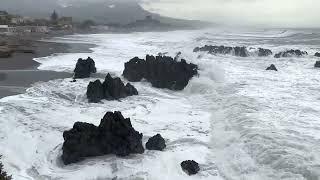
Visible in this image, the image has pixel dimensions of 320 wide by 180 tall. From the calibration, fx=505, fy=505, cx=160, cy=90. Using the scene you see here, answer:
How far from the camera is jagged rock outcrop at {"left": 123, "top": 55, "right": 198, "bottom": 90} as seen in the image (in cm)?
2341

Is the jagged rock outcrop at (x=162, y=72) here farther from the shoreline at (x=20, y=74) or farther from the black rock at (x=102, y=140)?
the black rock at (x=102, y=140)

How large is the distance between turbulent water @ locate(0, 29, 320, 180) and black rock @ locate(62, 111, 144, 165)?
25 cm

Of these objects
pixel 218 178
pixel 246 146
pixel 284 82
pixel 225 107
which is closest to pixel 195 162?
pixel 218 178

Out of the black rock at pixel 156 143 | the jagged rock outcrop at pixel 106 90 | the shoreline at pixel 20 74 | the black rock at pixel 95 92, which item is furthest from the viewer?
the shoreline at pixel 20 74

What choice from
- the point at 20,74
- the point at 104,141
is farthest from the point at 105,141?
the point at 20,74

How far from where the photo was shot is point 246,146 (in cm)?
1366

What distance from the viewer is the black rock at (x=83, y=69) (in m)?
25.1

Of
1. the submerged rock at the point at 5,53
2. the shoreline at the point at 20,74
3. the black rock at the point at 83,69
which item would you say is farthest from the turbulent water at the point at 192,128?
the submerged rock at the point at 5,53

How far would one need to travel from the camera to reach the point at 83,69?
2539 centimetres

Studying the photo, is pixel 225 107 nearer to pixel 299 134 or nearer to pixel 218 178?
pixel 299 134

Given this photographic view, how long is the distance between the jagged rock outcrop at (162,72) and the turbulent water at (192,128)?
44 centimetres

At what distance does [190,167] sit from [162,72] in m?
12.0

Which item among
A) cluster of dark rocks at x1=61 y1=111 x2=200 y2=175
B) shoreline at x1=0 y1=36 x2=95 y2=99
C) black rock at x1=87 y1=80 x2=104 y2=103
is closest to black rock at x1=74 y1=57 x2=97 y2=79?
shoreline at x1=0 y1=36 x2=95 y2=99

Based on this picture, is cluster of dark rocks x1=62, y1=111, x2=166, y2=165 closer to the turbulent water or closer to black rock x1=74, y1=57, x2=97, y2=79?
the turbulent water
